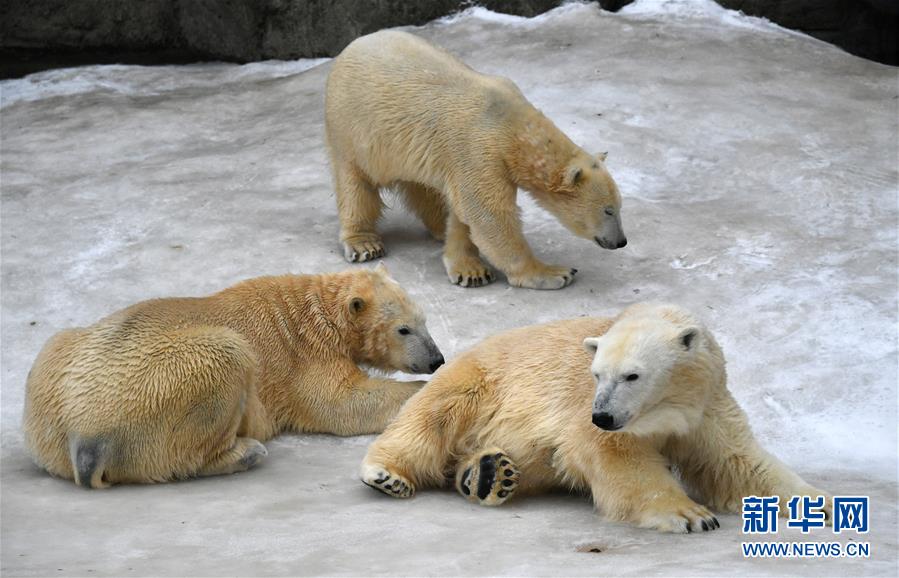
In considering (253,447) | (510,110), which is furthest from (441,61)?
(253,447)

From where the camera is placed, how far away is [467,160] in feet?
24.0

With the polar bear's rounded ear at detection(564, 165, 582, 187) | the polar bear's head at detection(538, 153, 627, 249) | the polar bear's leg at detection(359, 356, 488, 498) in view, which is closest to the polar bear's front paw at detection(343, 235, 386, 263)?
the polar bear's head at detection(538, 153, 627, 249)

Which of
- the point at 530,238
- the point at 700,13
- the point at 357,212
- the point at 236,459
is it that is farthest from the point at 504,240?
the point at 700,13

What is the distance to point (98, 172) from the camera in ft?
29.4

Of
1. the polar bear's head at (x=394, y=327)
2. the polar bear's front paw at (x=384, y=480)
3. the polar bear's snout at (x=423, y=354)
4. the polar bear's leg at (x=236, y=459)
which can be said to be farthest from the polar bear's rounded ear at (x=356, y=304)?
the polar bear's front paw at (x=384, y=480)

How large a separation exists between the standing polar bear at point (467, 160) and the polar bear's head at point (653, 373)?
301 centimetres

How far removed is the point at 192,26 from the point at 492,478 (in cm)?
867

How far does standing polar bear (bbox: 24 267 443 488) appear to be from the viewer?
4.81m

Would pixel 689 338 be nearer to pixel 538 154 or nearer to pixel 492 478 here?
pixel 492 478

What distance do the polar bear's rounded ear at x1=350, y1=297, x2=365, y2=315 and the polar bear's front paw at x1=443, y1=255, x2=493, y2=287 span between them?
1.65 metres

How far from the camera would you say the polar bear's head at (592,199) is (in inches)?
285

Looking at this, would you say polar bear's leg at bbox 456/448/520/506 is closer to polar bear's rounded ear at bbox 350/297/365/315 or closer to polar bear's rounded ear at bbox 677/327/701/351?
polar bear's rounded ear at bbox 677/327/701/351

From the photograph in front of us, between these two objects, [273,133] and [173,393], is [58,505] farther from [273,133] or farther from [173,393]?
[273,133]

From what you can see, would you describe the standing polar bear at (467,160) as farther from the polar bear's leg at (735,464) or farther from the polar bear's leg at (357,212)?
the polar bear's leg at (735,464)
